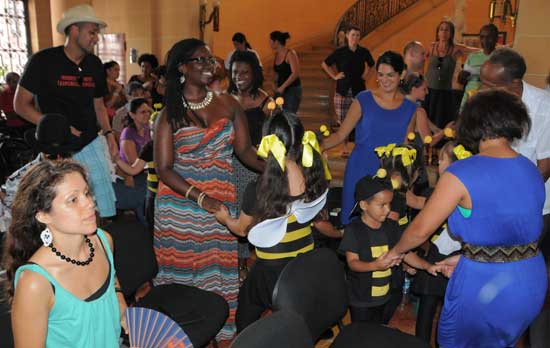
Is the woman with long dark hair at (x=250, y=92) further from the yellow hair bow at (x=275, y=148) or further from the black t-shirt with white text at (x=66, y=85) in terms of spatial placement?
the yellow hair bow at (x=275, y=148)

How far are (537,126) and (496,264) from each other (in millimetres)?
1202

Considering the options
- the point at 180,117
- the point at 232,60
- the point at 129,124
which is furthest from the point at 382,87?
the point at 129,124

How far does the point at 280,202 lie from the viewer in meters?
2.41

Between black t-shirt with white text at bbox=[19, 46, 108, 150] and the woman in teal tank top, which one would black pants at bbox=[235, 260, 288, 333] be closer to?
the woman in teal tank top

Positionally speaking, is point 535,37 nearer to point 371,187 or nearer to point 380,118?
point 380,118

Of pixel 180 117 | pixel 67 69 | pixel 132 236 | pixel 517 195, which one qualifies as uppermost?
pixel 67 69

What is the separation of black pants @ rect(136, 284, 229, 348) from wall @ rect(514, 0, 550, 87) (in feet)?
14.6

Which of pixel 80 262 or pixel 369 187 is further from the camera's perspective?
pixel 369 187

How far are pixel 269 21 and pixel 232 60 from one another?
8.70 m

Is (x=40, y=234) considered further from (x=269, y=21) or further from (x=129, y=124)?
(x=269, y=21)

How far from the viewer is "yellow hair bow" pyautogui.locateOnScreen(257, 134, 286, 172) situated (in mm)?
2369

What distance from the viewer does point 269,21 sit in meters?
12.3

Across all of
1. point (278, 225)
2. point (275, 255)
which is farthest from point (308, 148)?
point (275, 255)

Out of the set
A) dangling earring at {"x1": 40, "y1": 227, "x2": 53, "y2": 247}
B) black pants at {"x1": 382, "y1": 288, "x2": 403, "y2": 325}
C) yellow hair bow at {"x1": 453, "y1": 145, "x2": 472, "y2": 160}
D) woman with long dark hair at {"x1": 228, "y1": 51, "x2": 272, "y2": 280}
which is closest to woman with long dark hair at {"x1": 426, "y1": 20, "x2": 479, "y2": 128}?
woman with long dark hair at {"x1": 228, "y1": 51, "x2": 272, "y2": 280}
